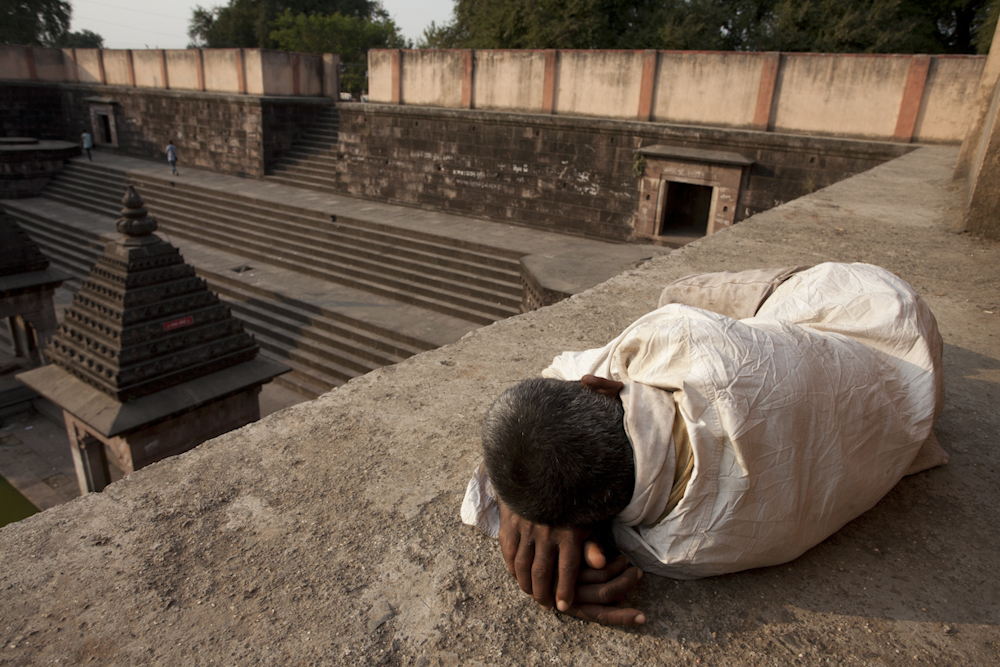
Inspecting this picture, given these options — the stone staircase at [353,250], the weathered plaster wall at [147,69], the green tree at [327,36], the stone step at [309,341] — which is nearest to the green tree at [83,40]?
the green tree at [327,36]

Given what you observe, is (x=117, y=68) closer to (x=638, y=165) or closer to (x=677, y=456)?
(x=638, y=165)

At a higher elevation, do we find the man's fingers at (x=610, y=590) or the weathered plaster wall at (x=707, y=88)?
the weathered plaster wall at (x=707, y=88)

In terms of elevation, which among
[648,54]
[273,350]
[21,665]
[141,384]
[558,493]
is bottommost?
[273,350]

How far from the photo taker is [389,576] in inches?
49.1

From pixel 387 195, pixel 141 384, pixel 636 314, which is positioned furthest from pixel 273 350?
pixel 636 314

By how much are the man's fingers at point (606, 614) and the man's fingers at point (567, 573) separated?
3 centimetres

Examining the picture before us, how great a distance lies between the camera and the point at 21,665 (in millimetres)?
1032

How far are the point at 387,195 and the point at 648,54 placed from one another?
589 centimetres

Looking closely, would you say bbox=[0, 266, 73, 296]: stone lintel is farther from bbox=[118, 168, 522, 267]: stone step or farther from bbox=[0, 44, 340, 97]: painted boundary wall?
bbox=[0, 44, 340, 97]: painted boundary wall

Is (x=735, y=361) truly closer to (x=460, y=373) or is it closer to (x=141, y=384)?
(x=460, y=373)

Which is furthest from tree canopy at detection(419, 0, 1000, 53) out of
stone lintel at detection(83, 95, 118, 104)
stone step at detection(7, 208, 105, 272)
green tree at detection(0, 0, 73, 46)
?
green tree at detection(0, 0, 73, 46)

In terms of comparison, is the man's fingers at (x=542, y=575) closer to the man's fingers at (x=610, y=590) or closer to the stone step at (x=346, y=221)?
the man's fingers at (x=610, y=590)

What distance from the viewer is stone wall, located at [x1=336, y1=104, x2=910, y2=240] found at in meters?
9.15

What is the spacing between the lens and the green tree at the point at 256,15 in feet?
94.9
